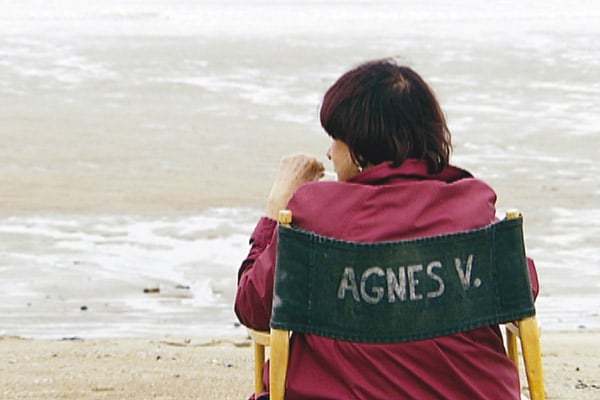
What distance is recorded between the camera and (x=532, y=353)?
105 inches

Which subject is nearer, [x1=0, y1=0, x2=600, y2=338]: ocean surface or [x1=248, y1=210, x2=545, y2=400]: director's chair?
[x1=248, y1=210, x2=545, y2=400]: director's chair

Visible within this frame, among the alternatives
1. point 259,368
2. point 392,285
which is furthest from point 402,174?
point 259,368

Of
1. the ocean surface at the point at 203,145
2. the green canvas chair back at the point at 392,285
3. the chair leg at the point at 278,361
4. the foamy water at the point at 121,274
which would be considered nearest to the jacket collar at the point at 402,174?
the green canvas chair back at the point at 392,285

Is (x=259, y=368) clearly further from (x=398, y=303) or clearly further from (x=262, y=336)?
(x=398, y=303)

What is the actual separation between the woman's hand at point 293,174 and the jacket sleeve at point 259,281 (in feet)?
0.26

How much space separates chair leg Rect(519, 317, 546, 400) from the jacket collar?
37cm

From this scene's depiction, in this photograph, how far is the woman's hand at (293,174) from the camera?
286cm

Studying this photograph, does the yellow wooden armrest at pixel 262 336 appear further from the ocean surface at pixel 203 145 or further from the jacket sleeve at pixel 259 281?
the ocean surface at pixel 203 145

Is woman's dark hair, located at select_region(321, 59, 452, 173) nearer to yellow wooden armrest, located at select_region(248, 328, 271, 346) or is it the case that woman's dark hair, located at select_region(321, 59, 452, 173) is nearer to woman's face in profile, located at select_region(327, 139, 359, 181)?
woman's face in profile, located at select_region(327, 139, 359, 181)

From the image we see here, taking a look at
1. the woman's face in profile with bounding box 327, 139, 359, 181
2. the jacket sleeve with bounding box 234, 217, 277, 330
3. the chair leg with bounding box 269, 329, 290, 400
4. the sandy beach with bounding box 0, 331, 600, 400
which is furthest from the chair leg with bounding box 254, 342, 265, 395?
the sandy beach with bounding box 0, 331, 600, 400

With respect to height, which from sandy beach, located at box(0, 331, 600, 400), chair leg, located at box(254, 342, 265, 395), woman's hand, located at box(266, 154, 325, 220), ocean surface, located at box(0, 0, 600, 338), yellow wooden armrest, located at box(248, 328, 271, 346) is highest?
woman's hand, located at box(266, 154, 325, 220)

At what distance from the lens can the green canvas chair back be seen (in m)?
2.47

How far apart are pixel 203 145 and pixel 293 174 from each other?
10.1m

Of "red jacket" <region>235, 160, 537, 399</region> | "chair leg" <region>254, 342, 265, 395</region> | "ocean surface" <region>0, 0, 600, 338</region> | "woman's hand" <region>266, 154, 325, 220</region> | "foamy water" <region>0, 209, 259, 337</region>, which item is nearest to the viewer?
"red jacket" <region>235, 160, 537, 399</region>
